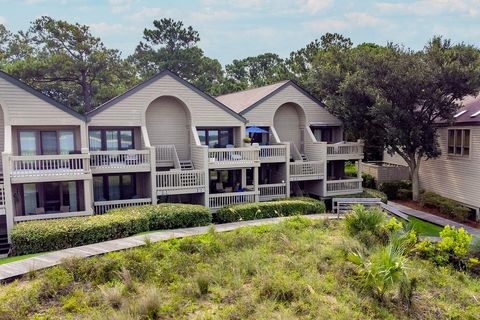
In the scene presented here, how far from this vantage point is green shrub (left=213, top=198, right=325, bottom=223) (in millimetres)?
18609

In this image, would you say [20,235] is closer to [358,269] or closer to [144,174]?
[144,174]

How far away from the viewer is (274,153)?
2242 centimetres

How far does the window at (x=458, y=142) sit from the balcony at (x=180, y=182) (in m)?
15.6

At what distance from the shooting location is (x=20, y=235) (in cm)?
1344

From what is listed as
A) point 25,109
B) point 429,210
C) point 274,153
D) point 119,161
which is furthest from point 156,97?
point 429,210

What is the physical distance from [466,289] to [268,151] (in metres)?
13.1

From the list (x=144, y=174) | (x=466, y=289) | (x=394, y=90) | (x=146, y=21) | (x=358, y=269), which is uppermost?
(x=146, y=21)

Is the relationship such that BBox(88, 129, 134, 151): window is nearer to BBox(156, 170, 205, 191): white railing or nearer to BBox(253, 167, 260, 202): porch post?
BBox(156, 170, 205, 191): white railing

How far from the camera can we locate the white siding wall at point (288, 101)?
2358 cm

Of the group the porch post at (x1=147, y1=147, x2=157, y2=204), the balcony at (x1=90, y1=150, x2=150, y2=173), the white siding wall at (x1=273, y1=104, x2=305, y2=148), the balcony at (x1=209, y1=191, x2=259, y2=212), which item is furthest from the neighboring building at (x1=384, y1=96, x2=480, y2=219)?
Answer: the balcony at (x1=90, y1=150, x2=150, y2=173)

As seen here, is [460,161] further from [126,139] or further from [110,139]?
[110,139]

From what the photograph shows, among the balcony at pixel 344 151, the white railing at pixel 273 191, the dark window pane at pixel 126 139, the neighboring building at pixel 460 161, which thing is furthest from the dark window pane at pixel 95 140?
the neighboring building at pixel 460 161

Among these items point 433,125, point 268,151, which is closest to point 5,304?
point 268,151

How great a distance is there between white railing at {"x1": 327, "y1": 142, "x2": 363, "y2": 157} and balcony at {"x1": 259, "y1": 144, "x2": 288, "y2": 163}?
10.7 ft
